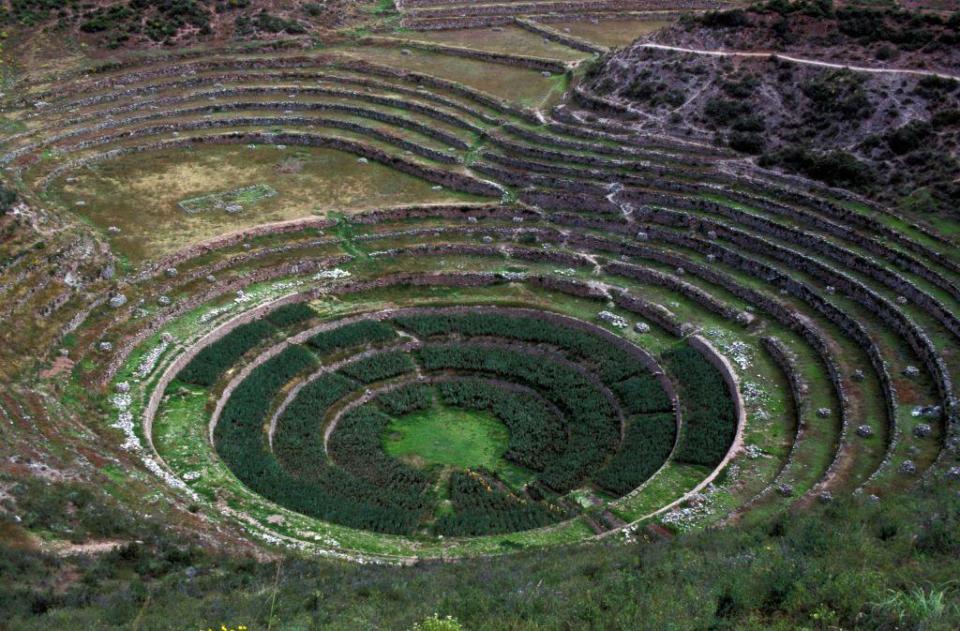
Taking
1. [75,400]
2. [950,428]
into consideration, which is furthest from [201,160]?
[950,428]

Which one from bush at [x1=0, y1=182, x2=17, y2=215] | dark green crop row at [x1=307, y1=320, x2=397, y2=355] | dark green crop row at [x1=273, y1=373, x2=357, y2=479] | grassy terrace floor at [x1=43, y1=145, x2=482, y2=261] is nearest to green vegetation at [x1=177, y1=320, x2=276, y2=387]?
dark green crop row at [x1=307, y1=320, x2=397, y2=355]

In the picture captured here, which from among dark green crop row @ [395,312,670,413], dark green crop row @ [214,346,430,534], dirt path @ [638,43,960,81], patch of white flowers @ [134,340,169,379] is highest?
dirt path @ [638,43,960,81]

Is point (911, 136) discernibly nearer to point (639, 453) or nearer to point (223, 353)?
point (639, 453)

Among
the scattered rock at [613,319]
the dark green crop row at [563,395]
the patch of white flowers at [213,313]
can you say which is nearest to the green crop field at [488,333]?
the scattered rock at [613,319]

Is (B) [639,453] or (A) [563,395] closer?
(B) [639,453]

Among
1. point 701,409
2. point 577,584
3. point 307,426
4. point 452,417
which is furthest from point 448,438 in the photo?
point 577,584

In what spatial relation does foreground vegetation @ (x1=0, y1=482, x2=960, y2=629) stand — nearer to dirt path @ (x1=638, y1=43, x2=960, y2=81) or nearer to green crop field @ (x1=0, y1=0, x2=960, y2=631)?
green crop field @ (x1=0, y1=0, x2=960, y2=631)
